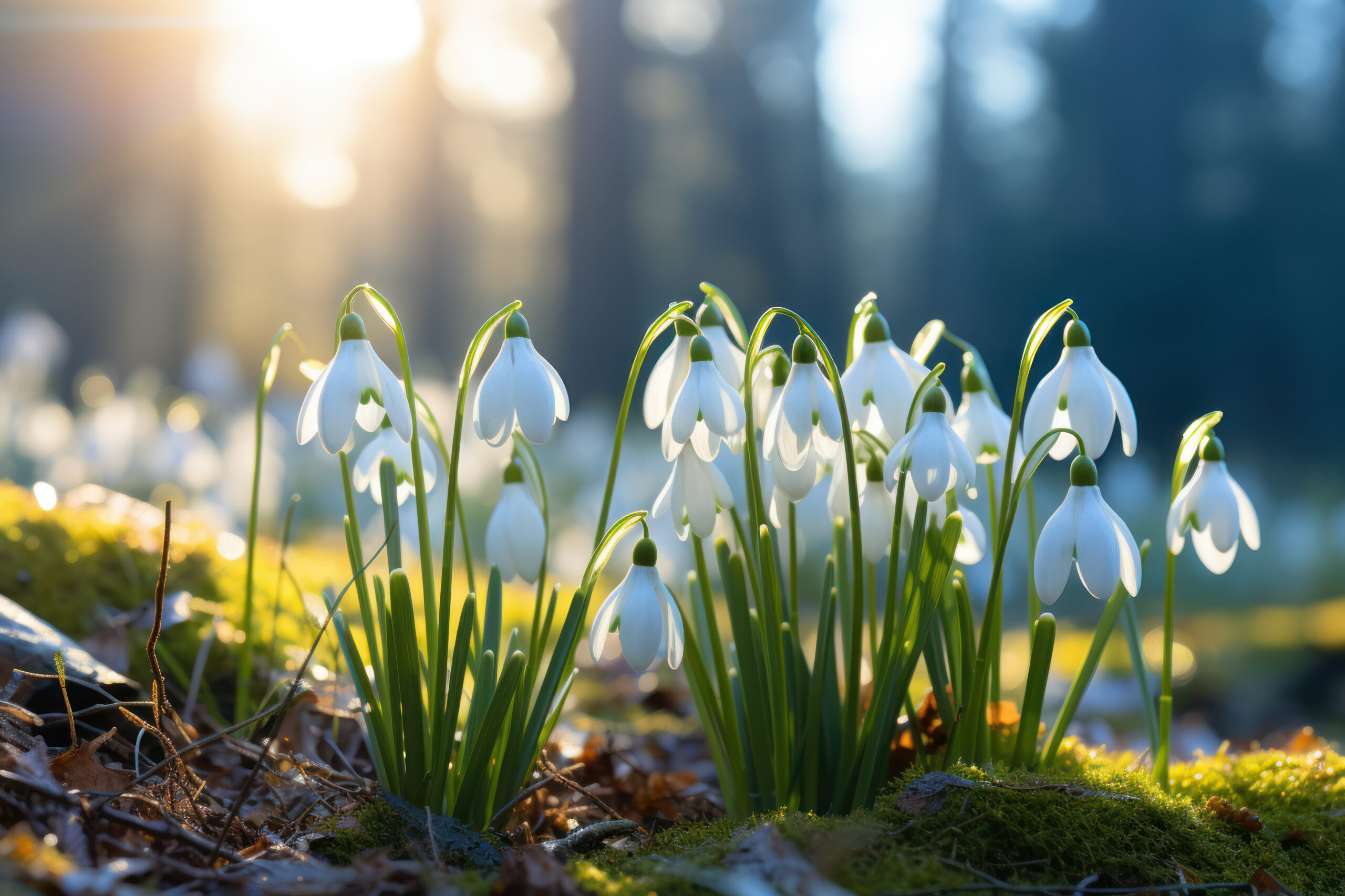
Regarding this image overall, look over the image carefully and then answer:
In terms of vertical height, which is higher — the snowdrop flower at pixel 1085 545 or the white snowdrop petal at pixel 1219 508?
the white snowdrop petal at pixel 1219 508

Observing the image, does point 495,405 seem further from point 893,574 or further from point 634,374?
point 893,574

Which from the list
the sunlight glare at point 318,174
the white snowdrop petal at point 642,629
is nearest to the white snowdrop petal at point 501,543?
the white snowdrop petal at point 642,629

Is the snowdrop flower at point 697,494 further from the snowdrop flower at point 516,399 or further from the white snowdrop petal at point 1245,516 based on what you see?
the white snowdrop petal at point 1245,516

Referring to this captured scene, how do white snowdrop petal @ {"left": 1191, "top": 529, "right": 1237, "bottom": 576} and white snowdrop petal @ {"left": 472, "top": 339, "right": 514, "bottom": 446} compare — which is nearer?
white snowdrop petal @ {"left": 472, "top": 339, "right": 514, "bottom": 446}

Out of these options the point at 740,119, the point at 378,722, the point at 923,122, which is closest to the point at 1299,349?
the point at 923,122

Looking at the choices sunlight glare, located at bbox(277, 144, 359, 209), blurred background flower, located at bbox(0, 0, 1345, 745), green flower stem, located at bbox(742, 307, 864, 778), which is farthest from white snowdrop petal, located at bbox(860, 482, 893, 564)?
sunlight glare, located at bbox(277, 144, 359, 209)

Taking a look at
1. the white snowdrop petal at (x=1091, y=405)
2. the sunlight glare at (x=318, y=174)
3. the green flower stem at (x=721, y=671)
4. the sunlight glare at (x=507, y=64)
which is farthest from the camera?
the sunlight glare at (x=318, y=174)

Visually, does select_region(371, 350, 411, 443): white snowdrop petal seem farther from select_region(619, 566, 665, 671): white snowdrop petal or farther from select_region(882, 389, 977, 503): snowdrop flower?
select_region(882, 389, 977, 503): snowdrop flower
